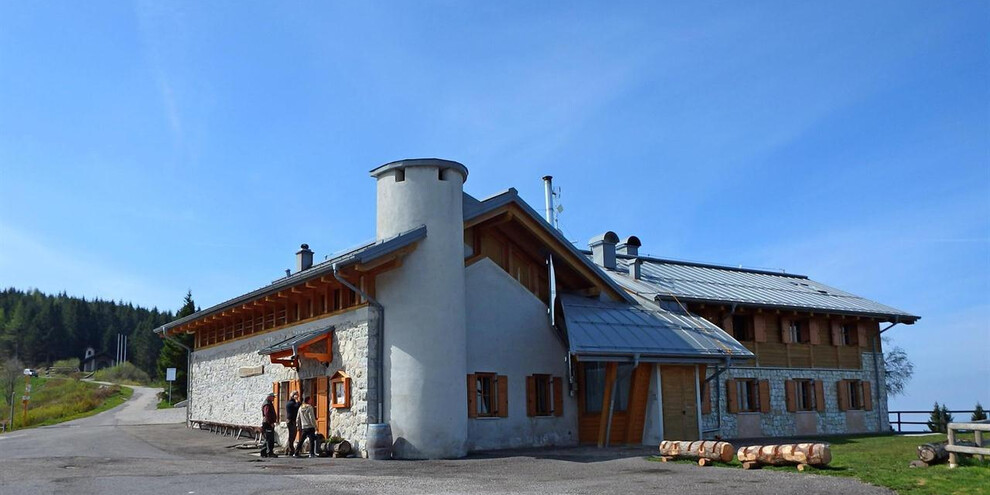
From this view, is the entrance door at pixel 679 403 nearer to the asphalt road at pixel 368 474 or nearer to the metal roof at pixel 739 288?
the asphalt road at pixel 368 474

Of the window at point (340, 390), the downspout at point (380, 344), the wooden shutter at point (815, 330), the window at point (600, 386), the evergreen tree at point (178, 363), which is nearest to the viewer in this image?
the downspout at point (380, 344)

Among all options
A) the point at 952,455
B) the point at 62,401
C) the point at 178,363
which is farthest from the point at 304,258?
the point at 62,401

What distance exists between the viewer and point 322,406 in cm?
1991

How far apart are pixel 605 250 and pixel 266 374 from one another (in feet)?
36.8

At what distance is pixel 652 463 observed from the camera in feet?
51.9

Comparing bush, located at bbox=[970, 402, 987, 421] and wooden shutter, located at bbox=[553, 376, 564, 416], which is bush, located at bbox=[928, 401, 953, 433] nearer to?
bush, located at bbox=[970, 402, 987, 421]

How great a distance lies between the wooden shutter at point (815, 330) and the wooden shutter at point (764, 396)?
9.34 ft

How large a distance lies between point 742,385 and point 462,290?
10.9 metres

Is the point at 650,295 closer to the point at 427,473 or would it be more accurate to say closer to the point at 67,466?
the point at 427,473

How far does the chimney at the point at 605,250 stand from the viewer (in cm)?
2752

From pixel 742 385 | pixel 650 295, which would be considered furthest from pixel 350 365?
pixel 742 385

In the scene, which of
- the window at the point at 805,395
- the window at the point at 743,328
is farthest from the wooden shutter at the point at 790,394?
the window at the point at 743,328

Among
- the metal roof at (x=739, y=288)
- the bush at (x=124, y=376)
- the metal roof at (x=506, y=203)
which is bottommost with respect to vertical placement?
the bush at (x=124, y=376)

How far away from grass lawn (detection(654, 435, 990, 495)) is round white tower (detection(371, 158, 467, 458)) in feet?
20.2
